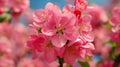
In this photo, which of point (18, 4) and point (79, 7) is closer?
point (79, 7)

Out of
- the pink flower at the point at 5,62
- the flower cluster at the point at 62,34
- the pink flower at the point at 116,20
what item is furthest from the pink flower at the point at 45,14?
the pink flower at the point at 5,62

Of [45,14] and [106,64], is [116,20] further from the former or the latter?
[45,14]

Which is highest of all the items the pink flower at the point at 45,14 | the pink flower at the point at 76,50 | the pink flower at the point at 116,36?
the pink flower at the point at 45,14

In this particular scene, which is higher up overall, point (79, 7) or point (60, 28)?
point (79, 7)

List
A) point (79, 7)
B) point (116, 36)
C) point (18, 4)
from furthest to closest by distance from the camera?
point (18, 4) < point (116, 36) < point (79, 7)

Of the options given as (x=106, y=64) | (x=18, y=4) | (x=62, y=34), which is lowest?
(x=106, y=64)

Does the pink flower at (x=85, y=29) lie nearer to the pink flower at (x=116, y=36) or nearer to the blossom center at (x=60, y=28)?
the blossom center at (x=60, y=28)

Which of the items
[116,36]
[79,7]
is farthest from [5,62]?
[79,7]

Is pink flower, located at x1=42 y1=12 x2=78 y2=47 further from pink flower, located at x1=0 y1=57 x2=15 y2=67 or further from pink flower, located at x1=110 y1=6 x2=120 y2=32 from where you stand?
pink flower, located at x1=0 y1=57 x2=15 y2=67

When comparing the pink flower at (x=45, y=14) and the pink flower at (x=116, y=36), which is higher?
the pink flower at (x=45, y=14)

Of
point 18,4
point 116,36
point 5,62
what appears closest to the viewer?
point 116,36

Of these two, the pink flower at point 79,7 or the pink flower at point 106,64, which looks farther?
the pink flower at point 106,64

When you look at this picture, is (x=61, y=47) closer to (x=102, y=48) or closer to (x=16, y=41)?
(x=102, y=48)
